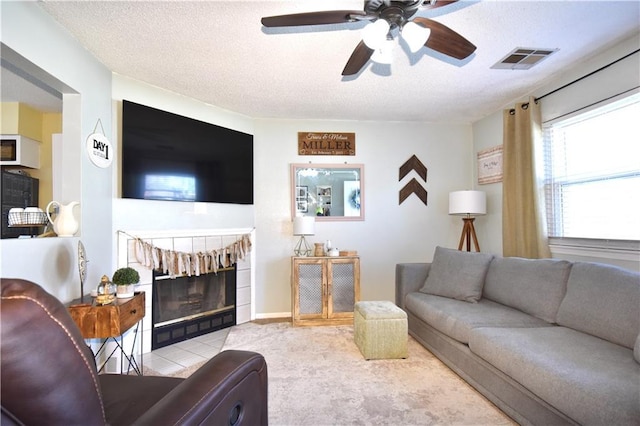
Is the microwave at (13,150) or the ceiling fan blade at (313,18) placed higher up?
the ceiling fan blade at (313,18)

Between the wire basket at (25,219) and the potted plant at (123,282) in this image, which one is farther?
the potted plant at (123,282)

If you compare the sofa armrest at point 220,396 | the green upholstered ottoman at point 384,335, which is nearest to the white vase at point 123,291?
the sofa armrest at point 220,396

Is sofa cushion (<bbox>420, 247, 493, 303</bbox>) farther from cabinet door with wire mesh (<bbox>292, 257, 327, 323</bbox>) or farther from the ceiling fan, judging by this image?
the ceiling fan

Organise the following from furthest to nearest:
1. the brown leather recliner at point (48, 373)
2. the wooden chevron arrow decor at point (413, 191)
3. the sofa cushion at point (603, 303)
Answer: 1. the wooden chevron arrow decor at point (413, 191)
2. the sofa cushion at point (603, 303)
3. the brown leather recliner at point (48, 373)

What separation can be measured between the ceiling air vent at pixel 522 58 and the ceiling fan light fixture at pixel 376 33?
1438 mm

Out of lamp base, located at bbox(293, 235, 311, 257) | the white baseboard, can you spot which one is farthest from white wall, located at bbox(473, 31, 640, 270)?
the white baseboard

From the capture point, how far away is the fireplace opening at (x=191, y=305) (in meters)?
2.93

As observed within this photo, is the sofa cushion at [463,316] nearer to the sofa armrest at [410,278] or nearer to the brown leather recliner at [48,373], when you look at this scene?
the sofa armrest at [410,278]

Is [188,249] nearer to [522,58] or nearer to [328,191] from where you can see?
[328,191]

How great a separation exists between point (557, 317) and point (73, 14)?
3.72m

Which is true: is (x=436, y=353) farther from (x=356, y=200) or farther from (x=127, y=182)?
(x=127, y=182)

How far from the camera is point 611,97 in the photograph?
2.30 meters

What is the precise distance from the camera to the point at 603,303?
6.03ft

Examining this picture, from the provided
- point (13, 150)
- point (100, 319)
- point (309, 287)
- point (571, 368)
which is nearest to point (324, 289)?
point (309, 287)
